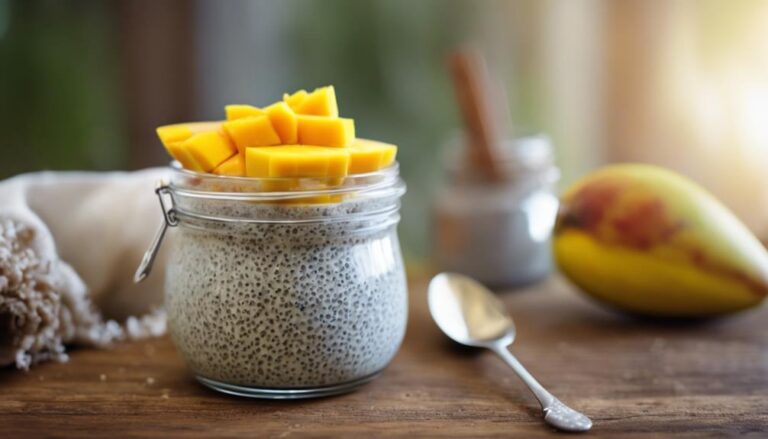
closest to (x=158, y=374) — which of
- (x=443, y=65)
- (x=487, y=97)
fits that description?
(x=487, y=97)

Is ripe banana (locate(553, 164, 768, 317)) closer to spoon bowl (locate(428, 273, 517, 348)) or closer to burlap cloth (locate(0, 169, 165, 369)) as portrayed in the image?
spoon bowl (locate(428, 273, 517, 348))

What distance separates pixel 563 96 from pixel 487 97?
0.43m

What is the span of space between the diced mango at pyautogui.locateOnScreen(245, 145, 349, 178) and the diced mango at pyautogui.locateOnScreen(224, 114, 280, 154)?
14 millimetres

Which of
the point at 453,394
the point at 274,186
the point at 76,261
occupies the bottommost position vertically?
the point at 453,394

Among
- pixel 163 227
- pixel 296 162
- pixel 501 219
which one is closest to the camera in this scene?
pixel 296 162

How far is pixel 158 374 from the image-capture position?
73 cm

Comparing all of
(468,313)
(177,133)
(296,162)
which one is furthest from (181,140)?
(468,313)

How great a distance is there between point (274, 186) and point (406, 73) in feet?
3.07

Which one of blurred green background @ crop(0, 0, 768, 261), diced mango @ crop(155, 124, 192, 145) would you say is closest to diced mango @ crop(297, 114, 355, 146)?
diced mango @ crop(155, 124, 192, 145)

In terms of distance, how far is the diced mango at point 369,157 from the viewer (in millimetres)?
635

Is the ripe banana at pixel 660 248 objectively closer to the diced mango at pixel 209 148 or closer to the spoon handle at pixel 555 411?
the spoon handle at pixel 555 411

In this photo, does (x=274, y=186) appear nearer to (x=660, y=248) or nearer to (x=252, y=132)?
(x=252, y=132)

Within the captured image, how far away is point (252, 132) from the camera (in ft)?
2.05

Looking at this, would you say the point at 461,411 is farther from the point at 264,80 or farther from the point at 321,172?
the point at 264,80
